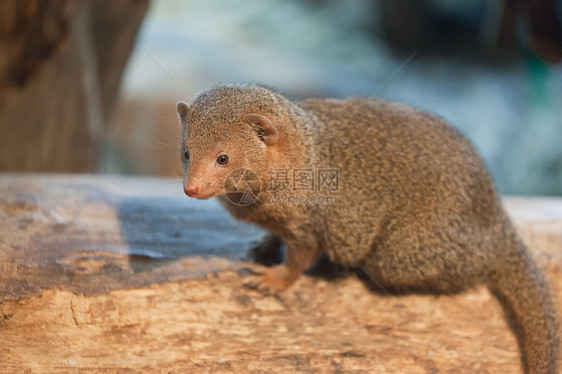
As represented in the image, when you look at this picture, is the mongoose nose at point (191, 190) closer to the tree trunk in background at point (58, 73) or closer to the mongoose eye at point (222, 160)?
the mongoose eye at point (222, 160)

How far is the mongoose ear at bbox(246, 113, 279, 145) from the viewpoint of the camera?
271cm

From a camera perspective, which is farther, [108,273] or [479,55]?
[479,55]

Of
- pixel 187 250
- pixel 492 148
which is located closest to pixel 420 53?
pixel 492 148

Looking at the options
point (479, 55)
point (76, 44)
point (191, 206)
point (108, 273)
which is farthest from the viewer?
point (479, 55)

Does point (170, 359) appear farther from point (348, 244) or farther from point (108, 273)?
point (348, 244)

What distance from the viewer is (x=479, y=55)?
29.4 ft

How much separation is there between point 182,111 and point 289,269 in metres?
1.15

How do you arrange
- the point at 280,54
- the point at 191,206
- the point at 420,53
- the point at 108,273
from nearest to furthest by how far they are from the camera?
the point at 108,273 < the point at 191,206 < the point at 420,53 < the point at 280,54

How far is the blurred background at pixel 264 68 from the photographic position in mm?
4910

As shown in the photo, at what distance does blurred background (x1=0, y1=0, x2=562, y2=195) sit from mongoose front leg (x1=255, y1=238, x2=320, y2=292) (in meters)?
0.84

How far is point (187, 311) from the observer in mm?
2857

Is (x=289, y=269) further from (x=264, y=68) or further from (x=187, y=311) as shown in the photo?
(x=264, y=68)

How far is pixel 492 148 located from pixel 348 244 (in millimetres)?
5099

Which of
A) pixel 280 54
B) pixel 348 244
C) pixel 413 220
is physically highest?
pixel 413 220
